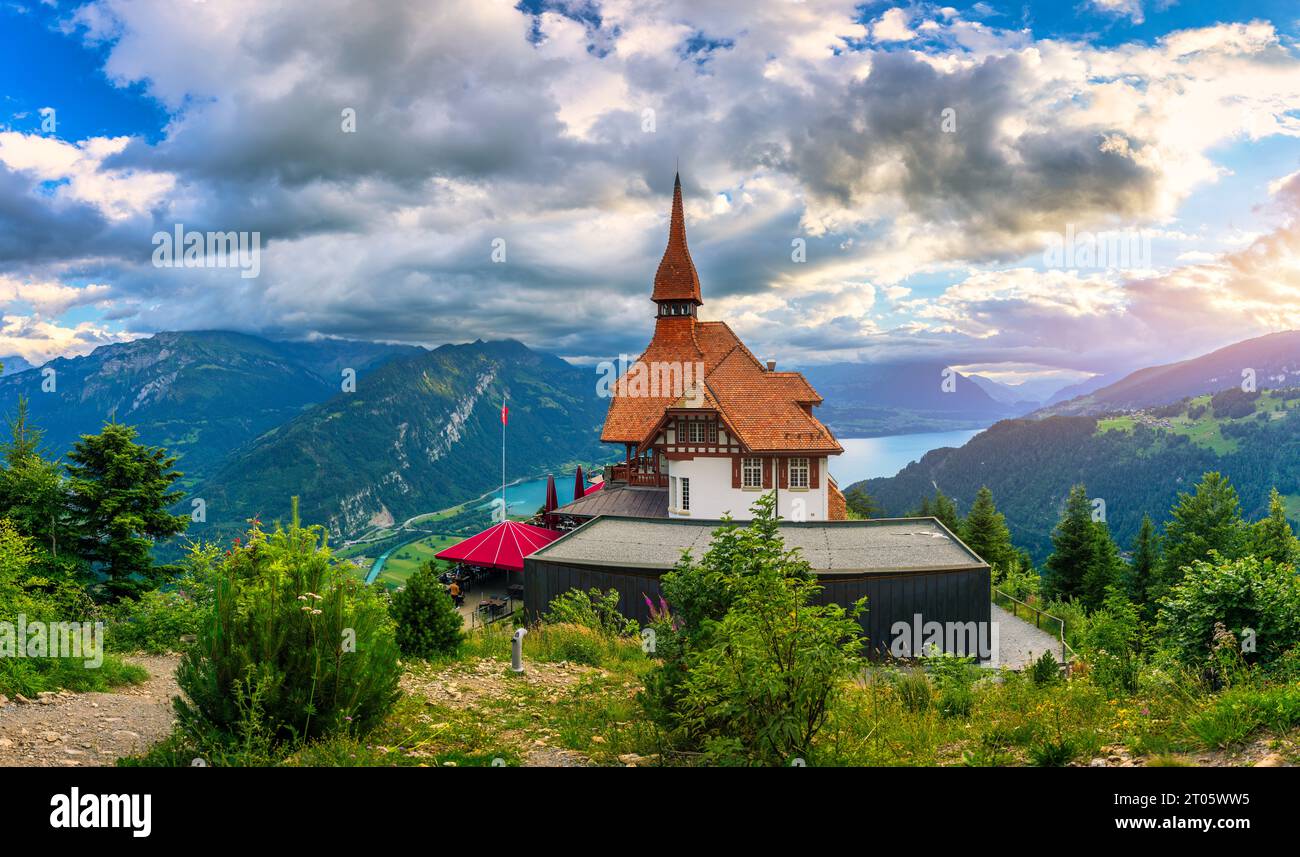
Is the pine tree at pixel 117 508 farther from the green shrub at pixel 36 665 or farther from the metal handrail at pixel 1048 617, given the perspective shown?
the metal handrail at pixel 1048 617

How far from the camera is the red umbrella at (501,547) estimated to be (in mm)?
23516

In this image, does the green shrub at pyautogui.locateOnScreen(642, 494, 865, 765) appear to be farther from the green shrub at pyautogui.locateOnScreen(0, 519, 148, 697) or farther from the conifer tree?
the conifer tree

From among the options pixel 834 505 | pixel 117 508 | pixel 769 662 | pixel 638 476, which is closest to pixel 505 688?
pixel 769 662

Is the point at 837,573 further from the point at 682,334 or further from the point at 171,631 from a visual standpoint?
the point at 682,334

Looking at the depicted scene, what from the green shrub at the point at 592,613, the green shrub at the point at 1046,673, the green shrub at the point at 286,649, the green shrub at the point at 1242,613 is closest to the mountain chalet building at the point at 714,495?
the green shrub at the point at 592,613

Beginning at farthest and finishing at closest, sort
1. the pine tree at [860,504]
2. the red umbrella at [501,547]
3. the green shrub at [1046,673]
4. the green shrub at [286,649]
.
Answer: the pine tree at [860,504] < the red umbrella at [501,547] < the green shrub at [1046,673] < the green shrub at [286,649]

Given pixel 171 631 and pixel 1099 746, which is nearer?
pixel 1099 746

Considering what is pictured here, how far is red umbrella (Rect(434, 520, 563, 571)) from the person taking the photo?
23.5 metres

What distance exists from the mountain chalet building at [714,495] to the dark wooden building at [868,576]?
35 millimetres

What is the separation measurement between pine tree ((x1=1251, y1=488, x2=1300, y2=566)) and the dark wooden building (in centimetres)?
2194

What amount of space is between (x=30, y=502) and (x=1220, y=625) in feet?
85.0

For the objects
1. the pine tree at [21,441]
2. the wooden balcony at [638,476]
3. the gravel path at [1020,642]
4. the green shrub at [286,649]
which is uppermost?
the pine tree at [21,441]
